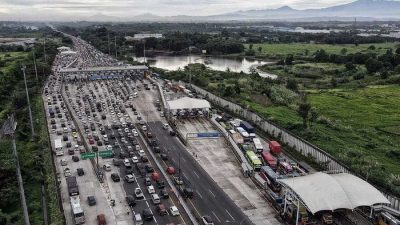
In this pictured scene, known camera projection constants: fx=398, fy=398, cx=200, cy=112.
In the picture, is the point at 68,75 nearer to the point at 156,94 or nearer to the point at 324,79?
the point at 156,94

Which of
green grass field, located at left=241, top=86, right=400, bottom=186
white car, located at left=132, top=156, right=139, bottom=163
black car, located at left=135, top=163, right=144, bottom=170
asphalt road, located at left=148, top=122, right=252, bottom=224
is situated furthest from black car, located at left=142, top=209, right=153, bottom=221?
green grass field, located at left=241, top=86, right=400, bottom=186

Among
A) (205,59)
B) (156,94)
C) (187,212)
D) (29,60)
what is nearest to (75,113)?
(156,94)

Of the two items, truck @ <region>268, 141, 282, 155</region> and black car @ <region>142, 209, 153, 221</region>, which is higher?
truck @ <region>268, 141, 282, 155</region>

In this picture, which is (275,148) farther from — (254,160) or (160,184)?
(160,184)

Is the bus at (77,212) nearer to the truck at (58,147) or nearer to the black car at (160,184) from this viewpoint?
the black car at (160,184)

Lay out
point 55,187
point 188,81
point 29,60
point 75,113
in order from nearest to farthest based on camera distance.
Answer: point 55,187, point 75,113, point 188,81, point 29,60

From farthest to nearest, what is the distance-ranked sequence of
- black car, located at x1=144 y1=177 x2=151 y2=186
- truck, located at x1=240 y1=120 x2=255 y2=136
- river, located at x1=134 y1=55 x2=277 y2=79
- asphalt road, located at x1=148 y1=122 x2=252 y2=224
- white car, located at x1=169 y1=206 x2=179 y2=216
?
river, located at x1=134 y1=55 x2=277 y2=79 → truck, located at x1=240 y1=120 x2=255 y2=136 → black car, located at x1=144 y1=177 x2=151 y2=186 → asphalt road, located at x1=148 y1=122 x2=252 y2=224 → white car, located at x1=169 y1=206 x2=179 y2=216

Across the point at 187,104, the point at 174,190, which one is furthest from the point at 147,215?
the point at 187,104

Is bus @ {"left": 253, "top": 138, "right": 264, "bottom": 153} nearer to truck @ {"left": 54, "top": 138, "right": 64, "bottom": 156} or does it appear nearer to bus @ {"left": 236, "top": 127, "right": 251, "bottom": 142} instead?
bus @ {"left": 236, "top": 127, "right": 251, "bottom": 142}
